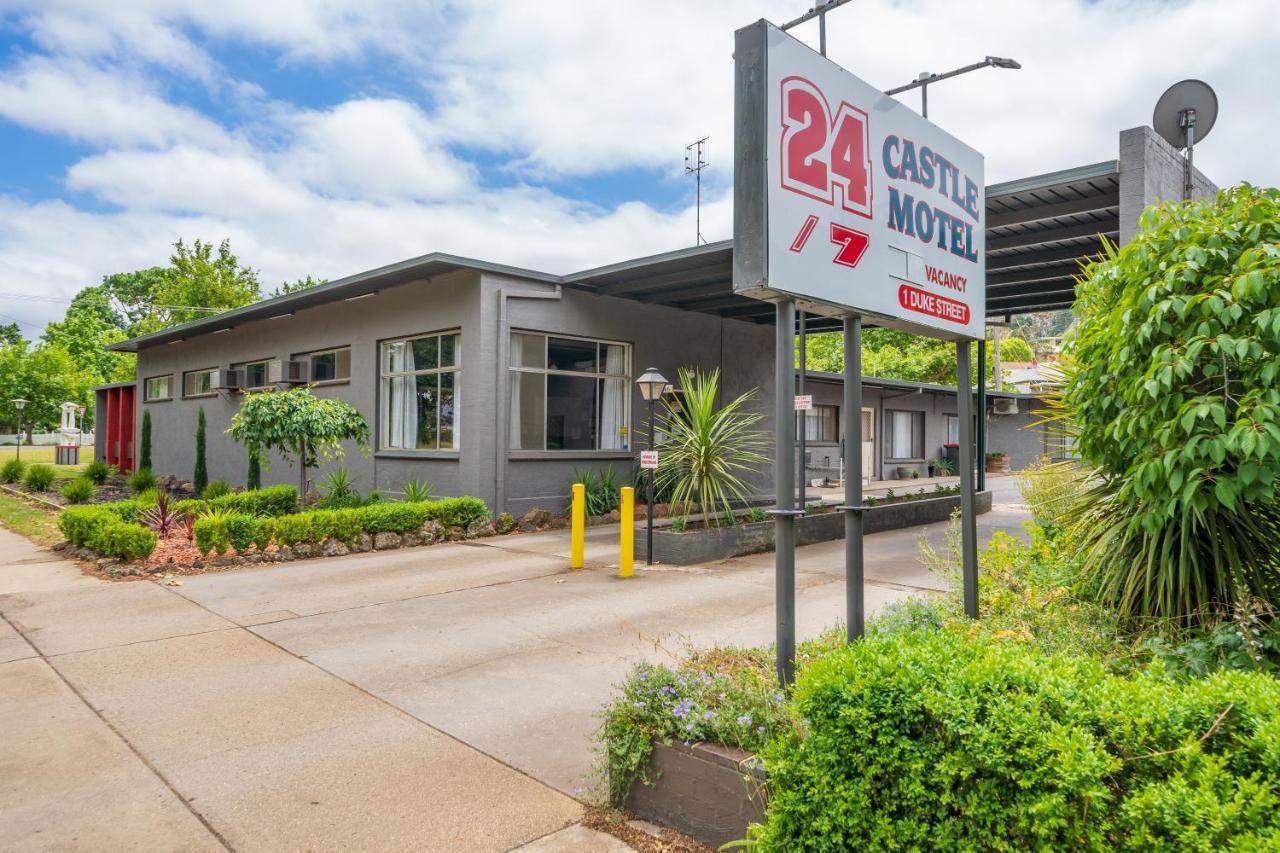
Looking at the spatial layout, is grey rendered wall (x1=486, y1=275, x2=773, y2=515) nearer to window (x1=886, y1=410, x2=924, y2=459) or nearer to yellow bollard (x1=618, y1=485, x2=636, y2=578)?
yellow bollard (x1=618, y1=485, x2=636, y2=578)

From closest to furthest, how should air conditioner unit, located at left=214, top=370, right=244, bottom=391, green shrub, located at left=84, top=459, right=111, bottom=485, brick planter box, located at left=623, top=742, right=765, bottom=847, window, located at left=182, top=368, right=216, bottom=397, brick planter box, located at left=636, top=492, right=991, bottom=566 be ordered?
brick planter box, located at left=623, top=742, right=765, bottom=847 < brick planter box, located at left=636, top=492, right=991, bottom=566 < air conditioner unit, located at left=214, top=370, right=244, bottom=391 < window, located at left=182, top=368, right=216, bottom=397 < green shrub, located at left=84, top=459, right=111, bottom=485

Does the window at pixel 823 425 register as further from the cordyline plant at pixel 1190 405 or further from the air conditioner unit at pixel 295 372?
the cordyline plant at pixel 1190 405

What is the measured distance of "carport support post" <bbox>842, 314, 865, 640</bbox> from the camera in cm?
346

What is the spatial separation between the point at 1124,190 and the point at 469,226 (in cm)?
5165

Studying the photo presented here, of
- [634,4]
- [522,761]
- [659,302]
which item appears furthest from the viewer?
[659,302]

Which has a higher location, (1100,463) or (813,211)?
(813,211)

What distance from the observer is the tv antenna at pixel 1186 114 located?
680 centimetres

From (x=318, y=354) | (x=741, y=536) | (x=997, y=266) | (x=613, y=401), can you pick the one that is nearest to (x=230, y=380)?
(x=318, y=354)

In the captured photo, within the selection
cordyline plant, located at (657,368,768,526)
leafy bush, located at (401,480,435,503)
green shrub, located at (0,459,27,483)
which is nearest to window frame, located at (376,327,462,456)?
leafy bush, located at (401,480,435,503)

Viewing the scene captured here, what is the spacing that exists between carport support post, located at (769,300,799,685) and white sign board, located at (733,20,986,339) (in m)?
0.20

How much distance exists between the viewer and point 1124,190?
22.2 ft

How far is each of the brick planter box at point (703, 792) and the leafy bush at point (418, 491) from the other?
29.8 ft

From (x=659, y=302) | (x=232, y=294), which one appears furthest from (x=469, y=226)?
(x=659, y=302)

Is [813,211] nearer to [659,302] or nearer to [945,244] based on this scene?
[945,244]
